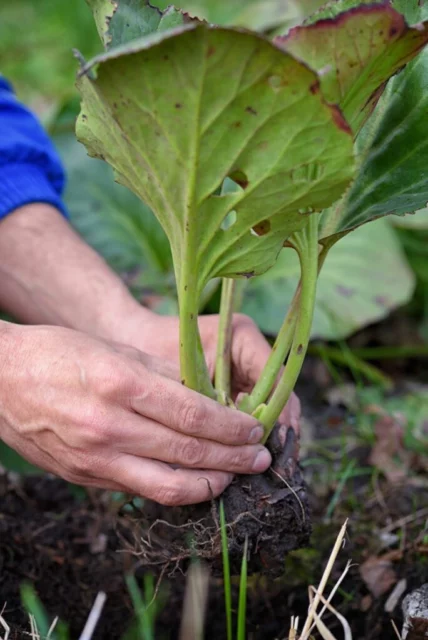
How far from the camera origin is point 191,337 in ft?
3.58

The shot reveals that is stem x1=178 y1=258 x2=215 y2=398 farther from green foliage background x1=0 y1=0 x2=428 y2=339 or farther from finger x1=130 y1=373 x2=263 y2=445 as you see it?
green foliage background x1=0 y1=0 x2=428 y2=339

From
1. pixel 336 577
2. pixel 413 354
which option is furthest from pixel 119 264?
pixel 336 577

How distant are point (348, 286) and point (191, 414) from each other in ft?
4.34

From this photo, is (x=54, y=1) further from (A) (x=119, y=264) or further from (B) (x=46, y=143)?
(B) (x=46, y=143)

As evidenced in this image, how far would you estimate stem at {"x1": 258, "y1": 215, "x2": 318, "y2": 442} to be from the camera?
108 cm

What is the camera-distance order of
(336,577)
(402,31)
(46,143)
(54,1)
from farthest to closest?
(54,1)
(46,143)
(336,577)
(402,31)

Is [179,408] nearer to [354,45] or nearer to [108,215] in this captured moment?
[354,45]

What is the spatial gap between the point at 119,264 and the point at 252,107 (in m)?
1.64

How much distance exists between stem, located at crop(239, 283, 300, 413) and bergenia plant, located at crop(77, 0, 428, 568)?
0.06 meters

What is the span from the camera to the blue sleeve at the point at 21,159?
170 centimetres

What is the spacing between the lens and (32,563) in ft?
4.76

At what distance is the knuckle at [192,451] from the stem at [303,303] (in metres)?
0.14

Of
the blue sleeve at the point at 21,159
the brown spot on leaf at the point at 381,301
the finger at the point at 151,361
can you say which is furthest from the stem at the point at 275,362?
the brown spot on leaf at the point at 381,301

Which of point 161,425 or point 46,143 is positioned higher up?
point 46,143
